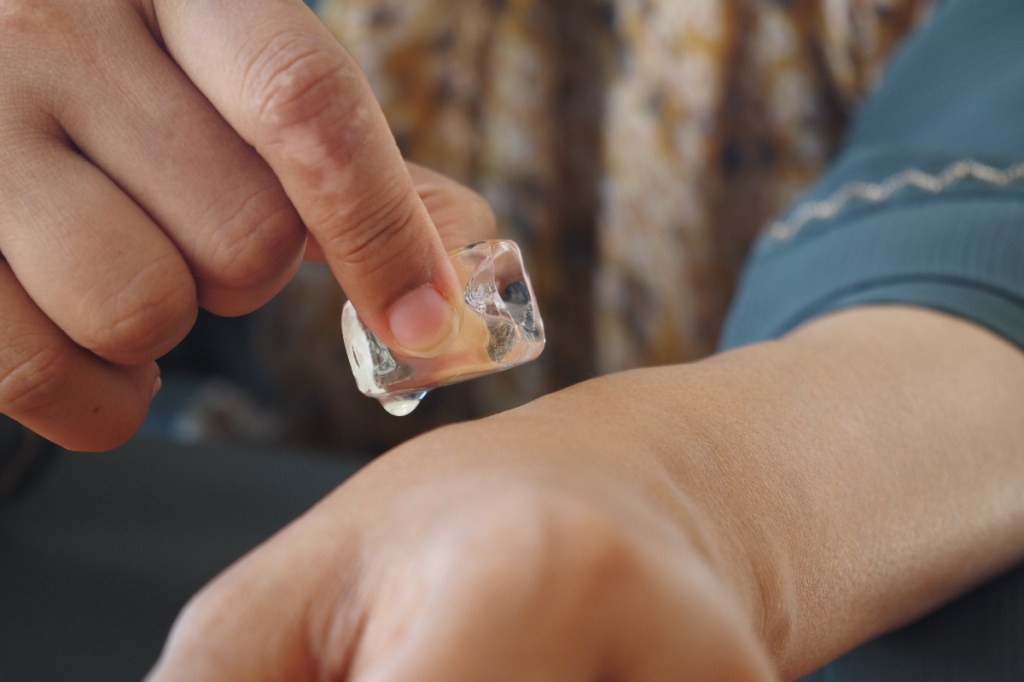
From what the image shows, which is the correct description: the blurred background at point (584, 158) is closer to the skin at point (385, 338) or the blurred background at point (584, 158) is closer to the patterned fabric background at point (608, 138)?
the patterned fabric background at point (608, 138)

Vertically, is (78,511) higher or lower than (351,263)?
lower

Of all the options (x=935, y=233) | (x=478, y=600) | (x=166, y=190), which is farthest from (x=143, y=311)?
(x=935, y=233)

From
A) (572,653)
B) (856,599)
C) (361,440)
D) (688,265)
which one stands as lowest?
(361,440)

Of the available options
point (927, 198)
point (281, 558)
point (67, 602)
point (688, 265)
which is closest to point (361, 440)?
point (688, 265)

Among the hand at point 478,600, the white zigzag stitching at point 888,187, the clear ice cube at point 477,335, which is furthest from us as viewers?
the white zigzag stitching at point 888,187

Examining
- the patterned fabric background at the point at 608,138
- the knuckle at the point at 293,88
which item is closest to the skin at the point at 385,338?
the knuckle at the point at 293,88

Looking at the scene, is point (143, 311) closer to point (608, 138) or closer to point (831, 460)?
point (831, 460)

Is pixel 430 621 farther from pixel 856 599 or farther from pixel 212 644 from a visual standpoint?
pixel 856 599
